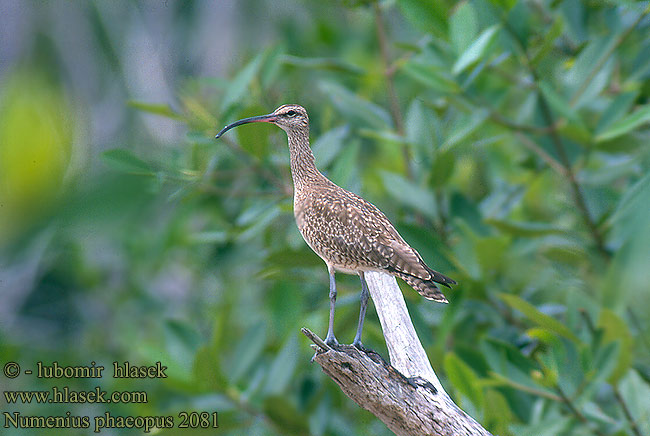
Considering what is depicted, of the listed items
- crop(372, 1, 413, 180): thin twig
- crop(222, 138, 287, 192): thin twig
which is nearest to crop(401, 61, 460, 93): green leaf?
crop(372, 1, 413, 180): thin twig

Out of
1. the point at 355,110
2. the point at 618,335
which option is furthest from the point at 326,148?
the point at 618,335

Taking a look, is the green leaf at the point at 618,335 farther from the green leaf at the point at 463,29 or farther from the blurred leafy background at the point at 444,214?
the green leaf at the point at 463,29

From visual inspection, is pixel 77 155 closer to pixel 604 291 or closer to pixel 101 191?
pixel 101 191

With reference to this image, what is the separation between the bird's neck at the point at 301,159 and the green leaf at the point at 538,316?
1273 millimetres

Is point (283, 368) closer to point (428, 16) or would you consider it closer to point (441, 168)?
point (441, 168)

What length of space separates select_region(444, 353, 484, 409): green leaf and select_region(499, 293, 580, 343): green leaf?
33 centimetres

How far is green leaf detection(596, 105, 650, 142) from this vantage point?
2.98 m

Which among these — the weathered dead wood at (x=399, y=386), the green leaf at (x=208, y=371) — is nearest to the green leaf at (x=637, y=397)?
the weathered dead wood at (x=399, y=386)

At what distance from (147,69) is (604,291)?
4.62 meters

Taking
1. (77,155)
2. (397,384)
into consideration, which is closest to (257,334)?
(397,384)

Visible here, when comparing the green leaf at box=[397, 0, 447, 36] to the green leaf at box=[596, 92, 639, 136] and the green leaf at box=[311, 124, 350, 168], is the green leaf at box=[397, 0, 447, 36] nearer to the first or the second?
the green leaf at box=[311, 124, 350, 168]

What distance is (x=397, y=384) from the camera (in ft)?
6.22

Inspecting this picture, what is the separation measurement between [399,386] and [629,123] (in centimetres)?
178

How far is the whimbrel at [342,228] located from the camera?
1.70 meters
